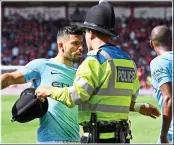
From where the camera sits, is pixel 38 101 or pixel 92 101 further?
pixel 38 101

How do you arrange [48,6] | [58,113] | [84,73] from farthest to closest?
1. [48,6]
2. [58,113]
3. [84,73]

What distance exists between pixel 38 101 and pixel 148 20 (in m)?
38.4

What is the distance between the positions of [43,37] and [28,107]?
37.4m

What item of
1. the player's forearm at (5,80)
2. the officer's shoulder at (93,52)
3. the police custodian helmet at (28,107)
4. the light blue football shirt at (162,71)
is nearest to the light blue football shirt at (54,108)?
the player's forearm at (5,80)

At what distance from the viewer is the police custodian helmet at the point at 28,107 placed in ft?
17.5

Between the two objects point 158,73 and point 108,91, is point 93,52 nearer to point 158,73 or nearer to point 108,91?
point 108,91

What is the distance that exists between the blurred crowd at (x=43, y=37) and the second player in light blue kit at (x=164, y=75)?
3159 centimetres

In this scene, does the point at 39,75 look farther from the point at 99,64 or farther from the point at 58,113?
the point at 99,64

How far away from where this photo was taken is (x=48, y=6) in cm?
4253

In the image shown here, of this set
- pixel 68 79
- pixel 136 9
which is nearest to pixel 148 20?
pixel 136 9

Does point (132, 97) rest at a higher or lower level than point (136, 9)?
lower

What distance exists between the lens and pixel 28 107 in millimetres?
5348

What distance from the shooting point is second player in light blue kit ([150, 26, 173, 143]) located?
550cm

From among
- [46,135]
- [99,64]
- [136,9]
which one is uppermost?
[136,9]
